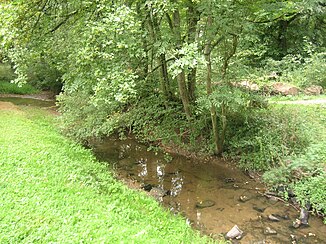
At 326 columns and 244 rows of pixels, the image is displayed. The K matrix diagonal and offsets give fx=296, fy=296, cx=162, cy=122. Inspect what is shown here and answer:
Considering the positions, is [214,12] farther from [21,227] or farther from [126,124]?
[21,227]

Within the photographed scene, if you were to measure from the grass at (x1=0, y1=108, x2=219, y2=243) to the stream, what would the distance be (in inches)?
34.3

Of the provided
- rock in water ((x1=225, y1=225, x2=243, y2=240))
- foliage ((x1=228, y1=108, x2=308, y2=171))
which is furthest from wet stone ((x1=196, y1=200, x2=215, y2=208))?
foliage ((x1=228, y1=108, x2=308, y2=171))

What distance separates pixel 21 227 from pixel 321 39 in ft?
54.0

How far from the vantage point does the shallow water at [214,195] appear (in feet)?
18.5

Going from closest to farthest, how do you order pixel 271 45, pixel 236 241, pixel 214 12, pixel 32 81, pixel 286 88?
pixel 236 241 → pixel 214 12 → pixel 286 88 → pixel 271 45 → pixel 32 81

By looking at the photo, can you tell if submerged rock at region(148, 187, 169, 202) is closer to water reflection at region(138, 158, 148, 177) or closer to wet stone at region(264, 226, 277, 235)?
water reflection at region(138, 158, 148, 177)

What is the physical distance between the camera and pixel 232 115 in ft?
30.1

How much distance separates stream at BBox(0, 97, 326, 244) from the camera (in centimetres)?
561

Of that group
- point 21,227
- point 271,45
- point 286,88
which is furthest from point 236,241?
point 271,45

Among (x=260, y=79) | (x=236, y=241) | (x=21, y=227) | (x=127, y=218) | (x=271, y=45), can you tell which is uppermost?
(x=271, y=45)

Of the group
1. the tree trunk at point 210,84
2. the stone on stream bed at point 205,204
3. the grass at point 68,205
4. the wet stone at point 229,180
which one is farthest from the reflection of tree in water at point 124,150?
the stone on stream bed at point 205,204

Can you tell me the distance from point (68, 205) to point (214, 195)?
12.2 feet

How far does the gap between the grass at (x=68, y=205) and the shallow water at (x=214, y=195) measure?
84 centimetres

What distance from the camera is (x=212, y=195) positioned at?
7074mm
